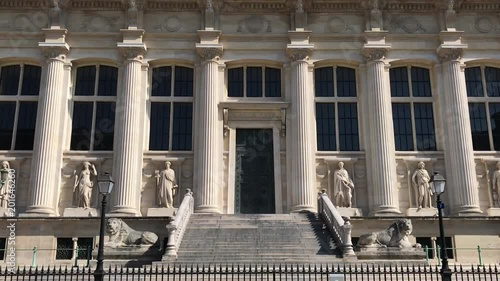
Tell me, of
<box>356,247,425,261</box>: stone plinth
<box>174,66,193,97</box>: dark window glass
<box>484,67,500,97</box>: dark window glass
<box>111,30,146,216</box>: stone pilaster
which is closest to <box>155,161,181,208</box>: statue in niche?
<box>111,30,146,216</box>: stone pilaster

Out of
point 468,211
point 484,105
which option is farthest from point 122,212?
point 484,105

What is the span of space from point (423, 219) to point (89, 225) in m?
14.9

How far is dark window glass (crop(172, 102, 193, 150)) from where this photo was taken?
26562mm

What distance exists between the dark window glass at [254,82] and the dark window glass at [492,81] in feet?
37.0

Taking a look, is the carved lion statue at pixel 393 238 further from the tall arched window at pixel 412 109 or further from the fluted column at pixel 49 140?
the fluted column at pixel 49 140

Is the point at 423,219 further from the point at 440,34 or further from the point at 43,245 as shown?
the point at 43,245

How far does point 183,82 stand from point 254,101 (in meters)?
3.75

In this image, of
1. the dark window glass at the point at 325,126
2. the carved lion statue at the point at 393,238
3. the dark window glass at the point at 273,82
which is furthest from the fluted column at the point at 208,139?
the carved lion statue at the point at 393,238

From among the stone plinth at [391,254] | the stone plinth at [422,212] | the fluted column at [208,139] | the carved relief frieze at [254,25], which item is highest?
the carved relief frieze at [254,25]

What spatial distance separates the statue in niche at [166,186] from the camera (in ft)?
82.9

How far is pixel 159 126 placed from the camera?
26.8 meters

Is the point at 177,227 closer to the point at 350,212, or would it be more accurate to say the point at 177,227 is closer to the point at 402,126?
the point at 350,212

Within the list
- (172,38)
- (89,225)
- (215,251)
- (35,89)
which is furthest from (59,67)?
(215,251)

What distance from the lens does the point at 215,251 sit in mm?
19719
